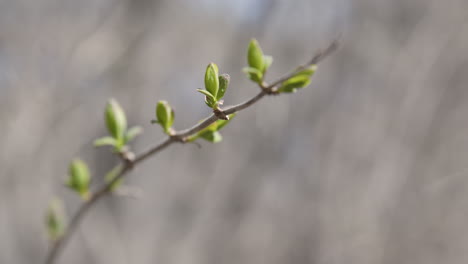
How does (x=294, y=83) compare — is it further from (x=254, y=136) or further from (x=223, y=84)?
(x=254, y=136)

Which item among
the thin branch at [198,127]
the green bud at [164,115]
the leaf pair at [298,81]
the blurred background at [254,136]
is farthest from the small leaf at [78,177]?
the blurred background at [254,136]

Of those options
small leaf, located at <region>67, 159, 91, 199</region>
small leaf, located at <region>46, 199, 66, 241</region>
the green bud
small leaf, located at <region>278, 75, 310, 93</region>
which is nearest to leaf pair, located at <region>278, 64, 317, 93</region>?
small leaf, located at <region>278, 75, 310, 93</region>

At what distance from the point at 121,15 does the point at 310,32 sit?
0.77 m

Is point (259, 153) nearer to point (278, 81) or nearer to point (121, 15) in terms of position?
point (121, 15)

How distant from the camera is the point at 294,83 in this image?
14.5 inches

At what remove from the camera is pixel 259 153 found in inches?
74.3

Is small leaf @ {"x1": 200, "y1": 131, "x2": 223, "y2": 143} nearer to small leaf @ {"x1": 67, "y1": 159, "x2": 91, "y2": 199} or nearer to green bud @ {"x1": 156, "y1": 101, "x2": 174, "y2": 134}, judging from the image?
green bud @ {"x1": 156, "y1": 101, "x2": 174, "y2": 134}

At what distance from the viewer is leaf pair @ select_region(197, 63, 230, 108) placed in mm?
340

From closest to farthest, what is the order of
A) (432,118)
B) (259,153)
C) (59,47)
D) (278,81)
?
1. (278,81)
2. (59,47)
3. (259,153)
4. (432,118)

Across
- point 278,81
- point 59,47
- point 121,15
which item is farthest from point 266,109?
point 278,81

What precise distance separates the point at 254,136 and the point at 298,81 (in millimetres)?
1499

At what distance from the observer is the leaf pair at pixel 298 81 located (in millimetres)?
366

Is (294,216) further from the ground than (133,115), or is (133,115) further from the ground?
(133,115)

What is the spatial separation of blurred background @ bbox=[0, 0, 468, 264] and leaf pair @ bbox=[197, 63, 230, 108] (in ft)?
4.27
